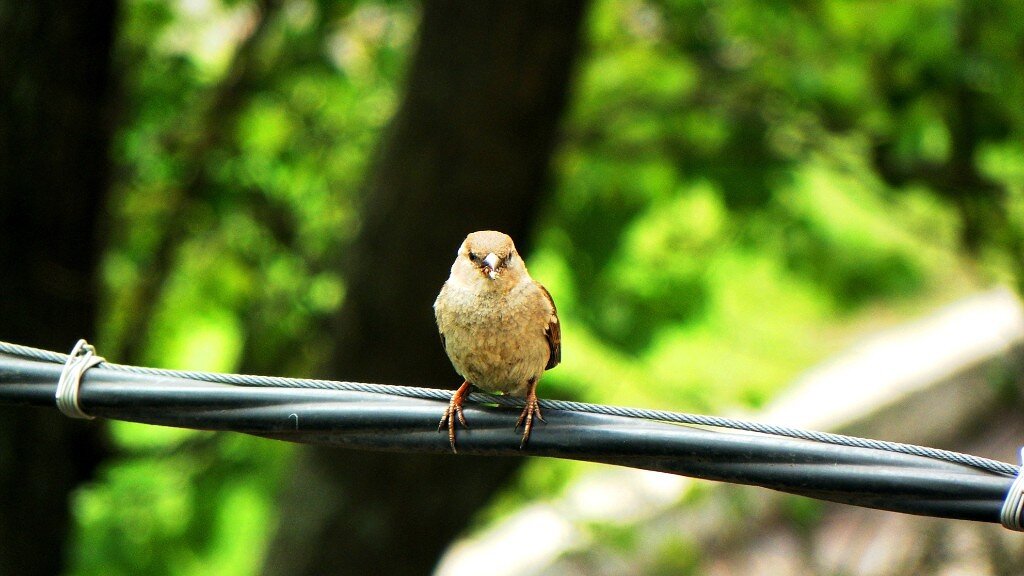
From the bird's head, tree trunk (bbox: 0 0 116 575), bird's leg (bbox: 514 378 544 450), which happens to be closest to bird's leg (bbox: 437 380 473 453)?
bird's leg (bbox: 514 378 544 450)

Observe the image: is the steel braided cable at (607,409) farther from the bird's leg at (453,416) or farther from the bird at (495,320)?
the bird at (495,320)

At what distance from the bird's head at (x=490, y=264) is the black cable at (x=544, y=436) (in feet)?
1.76

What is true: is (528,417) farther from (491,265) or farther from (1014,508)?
(1014,508)

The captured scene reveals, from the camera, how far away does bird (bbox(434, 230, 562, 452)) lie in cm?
271

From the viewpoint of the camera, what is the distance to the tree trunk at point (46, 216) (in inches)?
163

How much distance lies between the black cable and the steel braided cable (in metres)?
0.01

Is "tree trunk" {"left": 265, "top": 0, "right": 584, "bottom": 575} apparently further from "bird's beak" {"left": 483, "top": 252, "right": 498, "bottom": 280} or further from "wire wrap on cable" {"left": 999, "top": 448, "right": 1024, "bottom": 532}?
"wire wrap on cable" {"left": 999, "top": 448, "right": 1024, "bottom": 532}

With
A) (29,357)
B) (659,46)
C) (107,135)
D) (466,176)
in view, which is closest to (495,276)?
(29,357)

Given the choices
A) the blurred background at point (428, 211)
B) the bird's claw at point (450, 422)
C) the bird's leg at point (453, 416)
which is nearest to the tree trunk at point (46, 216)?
the blurred background at point (428, 211)

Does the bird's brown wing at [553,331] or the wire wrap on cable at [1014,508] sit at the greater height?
→ the bird's brown wing at [553,331]

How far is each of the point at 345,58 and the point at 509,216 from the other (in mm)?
2179

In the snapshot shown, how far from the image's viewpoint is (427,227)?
4875 mm

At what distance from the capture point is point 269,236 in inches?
245

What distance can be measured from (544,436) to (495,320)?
75cm
